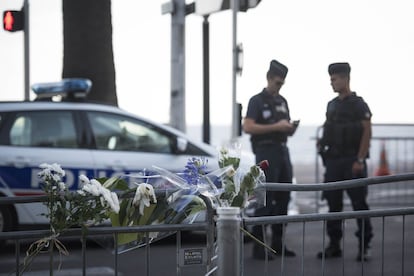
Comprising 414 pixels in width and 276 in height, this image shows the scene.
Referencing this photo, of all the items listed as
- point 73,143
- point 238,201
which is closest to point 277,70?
→ point 73,143

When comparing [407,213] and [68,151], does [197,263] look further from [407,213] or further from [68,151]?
[68,151]

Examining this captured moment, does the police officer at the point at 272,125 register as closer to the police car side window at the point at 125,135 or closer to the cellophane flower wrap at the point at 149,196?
the police car side window at the point at 125,135

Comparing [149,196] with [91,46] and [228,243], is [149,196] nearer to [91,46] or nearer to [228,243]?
[228,243]

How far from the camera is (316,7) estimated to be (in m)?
7.79

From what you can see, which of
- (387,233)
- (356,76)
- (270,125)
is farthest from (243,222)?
(356,76)

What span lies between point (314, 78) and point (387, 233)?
265 cm

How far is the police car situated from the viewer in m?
7.67

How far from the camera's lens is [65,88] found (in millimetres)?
8211

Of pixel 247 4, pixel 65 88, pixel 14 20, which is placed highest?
pixel 14 20

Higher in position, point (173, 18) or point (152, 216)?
point (173, 18)

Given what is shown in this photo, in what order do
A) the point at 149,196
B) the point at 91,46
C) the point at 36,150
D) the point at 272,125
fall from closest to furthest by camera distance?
the point at 149,196 < the point at 272,125 < the point at 36,150 < the point at 91,46

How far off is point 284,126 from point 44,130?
2.32 m

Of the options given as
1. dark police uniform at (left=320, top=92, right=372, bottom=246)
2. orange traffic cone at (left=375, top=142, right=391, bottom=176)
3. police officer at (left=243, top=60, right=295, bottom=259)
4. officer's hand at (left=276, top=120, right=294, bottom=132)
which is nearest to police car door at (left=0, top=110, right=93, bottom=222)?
police officer at (left=243, top=60, right=295, bottom=259)

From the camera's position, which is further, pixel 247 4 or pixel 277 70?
pixel 247 4
